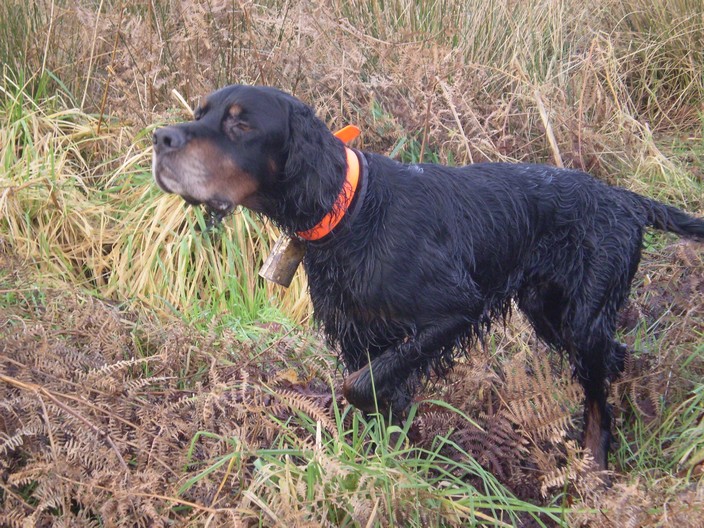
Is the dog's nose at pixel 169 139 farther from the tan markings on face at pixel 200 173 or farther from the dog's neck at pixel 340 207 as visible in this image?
the dog's neck at pixel 340 207

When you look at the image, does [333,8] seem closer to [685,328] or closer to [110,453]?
[685,328]

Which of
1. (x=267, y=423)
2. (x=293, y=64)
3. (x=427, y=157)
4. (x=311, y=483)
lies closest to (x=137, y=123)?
(x=293, y=64)

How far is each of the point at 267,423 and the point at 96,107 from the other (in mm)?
2890

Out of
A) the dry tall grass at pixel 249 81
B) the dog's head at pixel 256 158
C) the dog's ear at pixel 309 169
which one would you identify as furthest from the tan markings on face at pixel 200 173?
the dry tall grass at pixel 249 81

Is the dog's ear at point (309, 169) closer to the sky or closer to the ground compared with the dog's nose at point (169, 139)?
closer to the ground

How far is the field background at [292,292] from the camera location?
2.40 m

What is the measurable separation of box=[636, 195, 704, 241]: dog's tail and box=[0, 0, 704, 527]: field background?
0.89 feet

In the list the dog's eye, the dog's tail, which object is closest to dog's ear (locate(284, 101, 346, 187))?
the dog's eye

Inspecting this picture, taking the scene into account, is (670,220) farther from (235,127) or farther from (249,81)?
(249,81)

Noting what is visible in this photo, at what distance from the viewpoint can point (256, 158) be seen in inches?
97.9

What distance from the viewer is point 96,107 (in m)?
4.82

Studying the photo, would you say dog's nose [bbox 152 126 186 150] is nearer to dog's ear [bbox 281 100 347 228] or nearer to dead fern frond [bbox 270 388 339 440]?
dog's ear [bbox 281 100 347 228]

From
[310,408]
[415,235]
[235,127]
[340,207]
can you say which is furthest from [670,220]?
[235,127]

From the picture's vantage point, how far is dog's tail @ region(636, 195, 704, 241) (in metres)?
3.15
